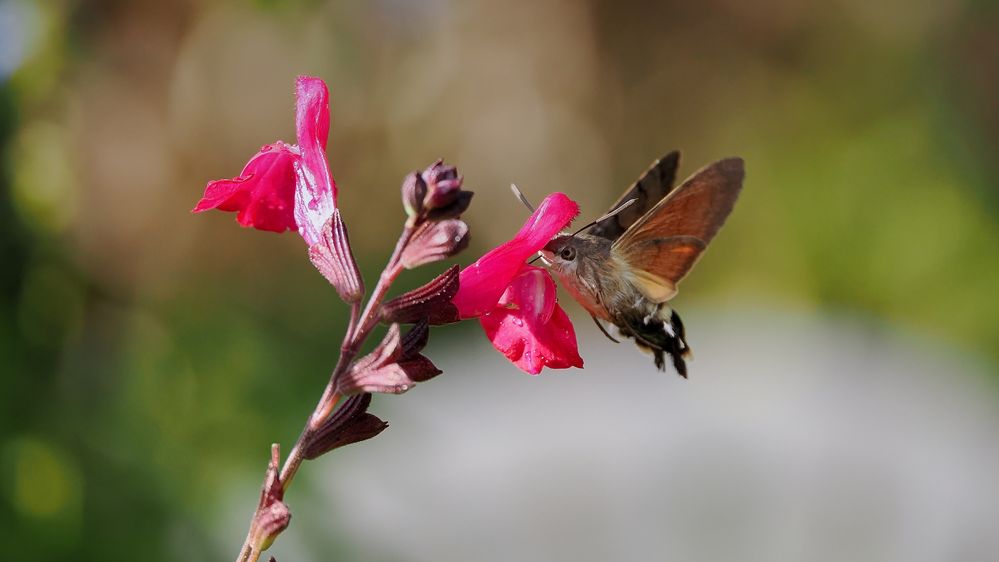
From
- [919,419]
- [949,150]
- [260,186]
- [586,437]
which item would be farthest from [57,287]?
[949,150]

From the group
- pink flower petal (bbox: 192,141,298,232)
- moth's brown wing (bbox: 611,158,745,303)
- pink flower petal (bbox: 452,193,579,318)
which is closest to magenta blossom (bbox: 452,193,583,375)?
pink flower petal (bbox: 452,193,579,318)

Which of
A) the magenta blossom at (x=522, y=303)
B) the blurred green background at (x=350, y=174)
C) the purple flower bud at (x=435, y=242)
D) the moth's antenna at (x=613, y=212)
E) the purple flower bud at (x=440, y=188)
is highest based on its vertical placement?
the purple flower bud at (x=440, y=188)

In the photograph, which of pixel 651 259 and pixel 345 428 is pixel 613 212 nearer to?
pixel 651 259

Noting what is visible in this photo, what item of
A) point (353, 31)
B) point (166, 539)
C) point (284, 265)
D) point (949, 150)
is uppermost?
point (353, 31)

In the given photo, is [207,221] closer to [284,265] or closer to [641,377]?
[284,265]

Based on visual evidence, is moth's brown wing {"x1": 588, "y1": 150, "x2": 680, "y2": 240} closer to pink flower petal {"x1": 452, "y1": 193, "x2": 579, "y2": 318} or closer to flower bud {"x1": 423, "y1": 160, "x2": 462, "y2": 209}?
pink flower petal {"x1": 452, "y1": 193, "x2": 579, "y2": 318}

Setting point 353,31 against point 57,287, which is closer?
point 57,287

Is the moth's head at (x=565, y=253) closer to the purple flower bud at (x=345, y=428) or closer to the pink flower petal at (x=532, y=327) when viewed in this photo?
the pink flower petal at (x=532, y=327)

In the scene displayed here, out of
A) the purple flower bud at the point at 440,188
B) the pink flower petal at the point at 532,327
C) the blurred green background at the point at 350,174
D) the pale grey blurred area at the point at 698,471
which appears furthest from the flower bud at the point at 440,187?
the pale grey blurred area at the point at 698,471
